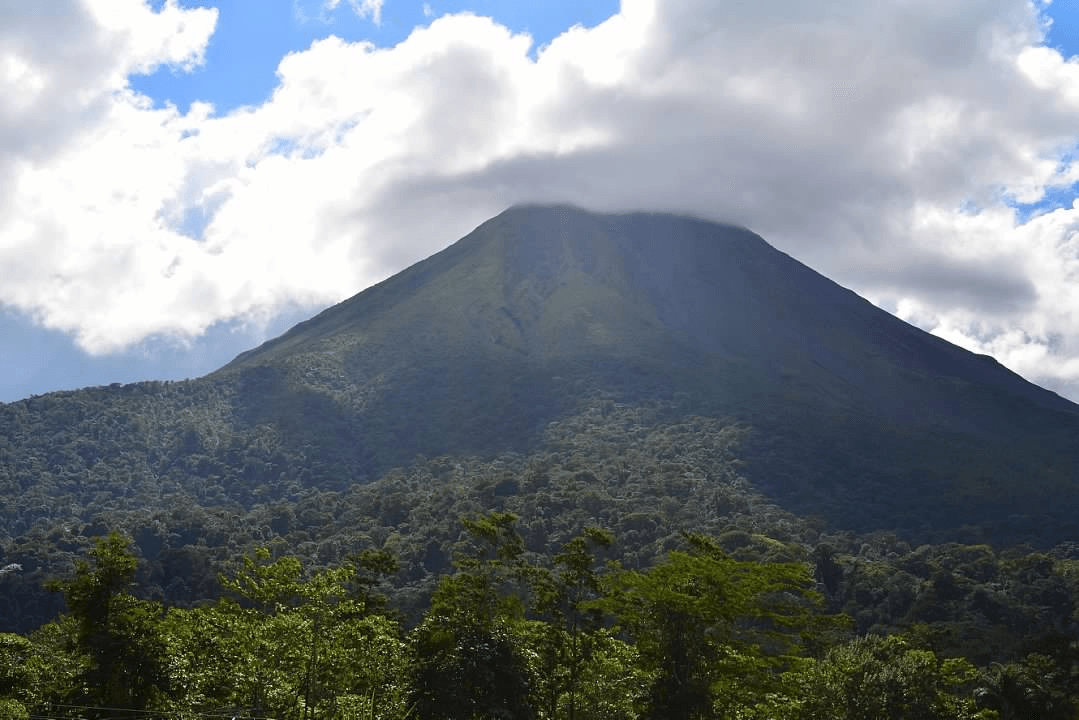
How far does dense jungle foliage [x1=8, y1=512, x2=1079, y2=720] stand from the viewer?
2633cm

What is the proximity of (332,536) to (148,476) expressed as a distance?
61.3m

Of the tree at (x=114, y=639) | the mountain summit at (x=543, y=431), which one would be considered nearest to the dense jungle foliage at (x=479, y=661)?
the tree at (x=114, y=639)

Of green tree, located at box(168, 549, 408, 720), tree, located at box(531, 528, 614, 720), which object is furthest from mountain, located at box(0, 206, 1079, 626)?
tree, located at box(531, 528, 614, 720)

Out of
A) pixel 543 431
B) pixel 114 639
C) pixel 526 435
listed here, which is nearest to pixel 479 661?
pixel 114 639

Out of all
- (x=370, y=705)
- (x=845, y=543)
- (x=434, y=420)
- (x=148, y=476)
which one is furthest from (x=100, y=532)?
(x=370, y=705)

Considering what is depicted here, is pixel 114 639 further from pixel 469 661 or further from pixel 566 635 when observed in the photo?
pixel 566 635

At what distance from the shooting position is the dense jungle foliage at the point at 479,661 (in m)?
26.3

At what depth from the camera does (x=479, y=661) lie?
86.5ft

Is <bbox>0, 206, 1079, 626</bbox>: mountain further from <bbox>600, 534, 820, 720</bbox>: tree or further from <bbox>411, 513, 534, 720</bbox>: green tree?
<bbox>600, 534, 820, 720</bbox>: tree

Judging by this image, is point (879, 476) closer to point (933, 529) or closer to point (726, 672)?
point (933, 529)

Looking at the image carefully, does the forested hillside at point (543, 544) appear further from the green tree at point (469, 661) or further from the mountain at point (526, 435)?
the mountain at point (526, 435)

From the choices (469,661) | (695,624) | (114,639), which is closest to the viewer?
(469,661)

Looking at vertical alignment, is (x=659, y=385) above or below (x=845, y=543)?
above

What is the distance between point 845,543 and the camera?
12300 centimetres
